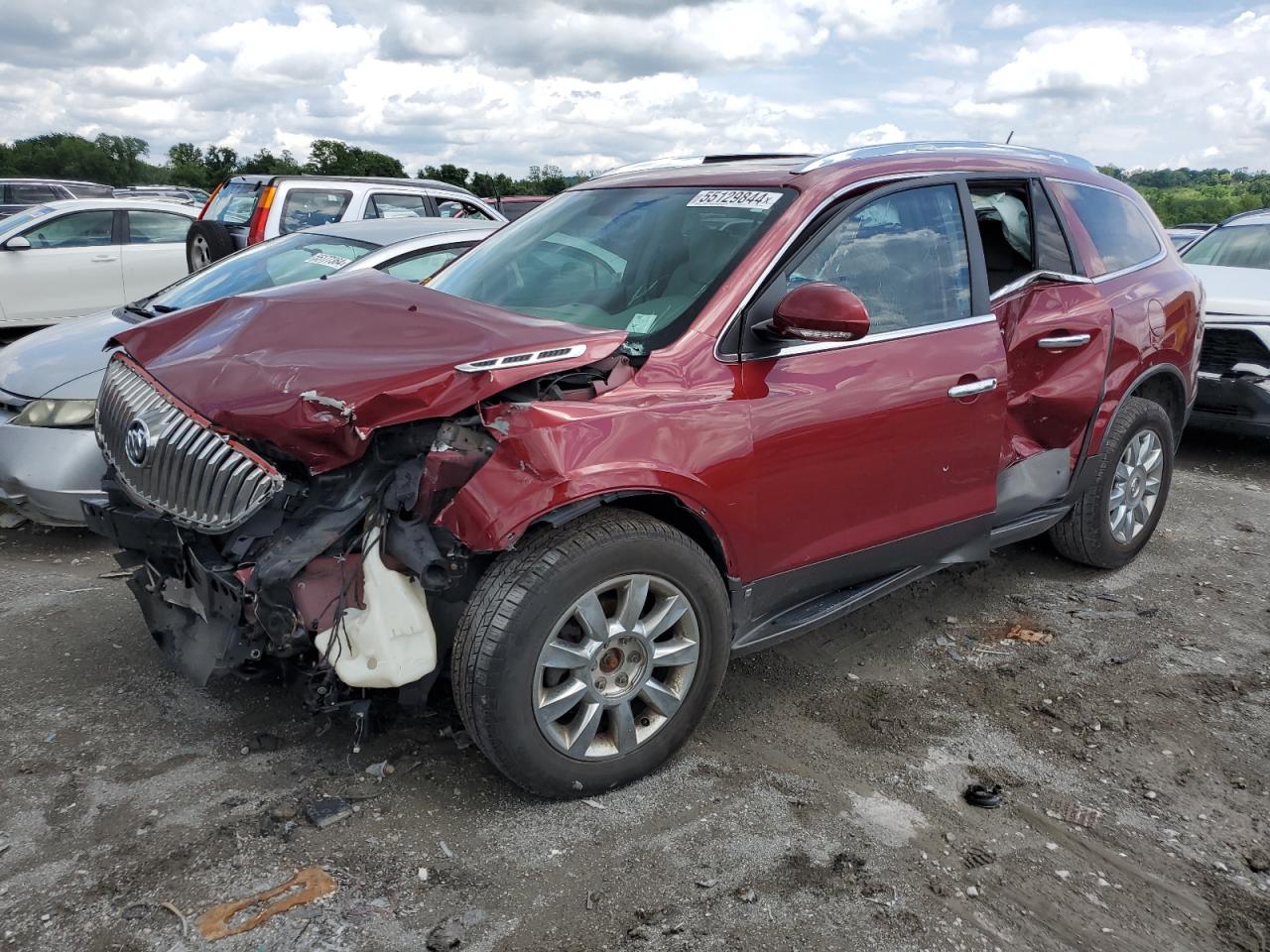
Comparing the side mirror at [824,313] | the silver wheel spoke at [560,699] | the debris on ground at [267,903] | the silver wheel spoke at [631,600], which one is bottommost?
the debris on ground at [267,903]

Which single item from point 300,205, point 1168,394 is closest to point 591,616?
point 1168,394

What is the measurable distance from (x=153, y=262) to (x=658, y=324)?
8781 mm

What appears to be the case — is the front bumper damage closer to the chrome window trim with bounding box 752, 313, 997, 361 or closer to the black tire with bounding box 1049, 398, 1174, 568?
the chrome window trim with bounding box 752, 313, 997, 361

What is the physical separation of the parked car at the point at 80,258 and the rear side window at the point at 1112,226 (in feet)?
28.9

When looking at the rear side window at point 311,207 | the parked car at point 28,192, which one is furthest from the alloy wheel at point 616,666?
the parked car at point 28,192

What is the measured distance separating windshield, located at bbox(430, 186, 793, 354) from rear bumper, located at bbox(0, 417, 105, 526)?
1.94 metres

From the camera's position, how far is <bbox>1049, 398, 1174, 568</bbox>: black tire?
15.1 feet

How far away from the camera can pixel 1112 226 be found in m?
4.66

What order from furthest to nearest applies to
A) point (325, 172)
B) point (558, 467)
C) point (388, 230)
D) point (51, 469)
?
point (325, 172) < point (388, 230) < point (51, 469) < point (558, 467)

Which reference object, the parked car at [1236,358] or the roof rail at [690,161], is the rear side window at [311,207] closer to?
the roof rail at [690,161]

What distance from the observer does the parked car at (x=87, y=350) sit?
4.57 metres

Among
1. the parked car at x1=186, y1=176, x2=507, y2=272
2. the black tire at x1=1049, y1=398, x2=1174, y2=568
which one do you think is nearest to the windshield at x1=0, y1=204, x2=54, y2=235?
the parked car at x1=186, y1=176, x2=507, y2=272

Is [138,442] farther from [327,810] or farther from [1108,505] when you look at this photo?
[1108,505]

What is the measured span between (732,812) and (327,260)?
4.52m
